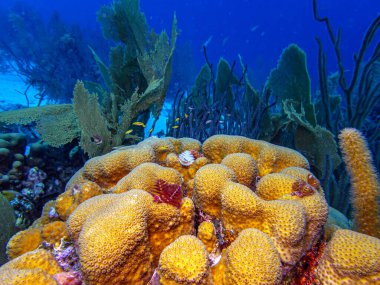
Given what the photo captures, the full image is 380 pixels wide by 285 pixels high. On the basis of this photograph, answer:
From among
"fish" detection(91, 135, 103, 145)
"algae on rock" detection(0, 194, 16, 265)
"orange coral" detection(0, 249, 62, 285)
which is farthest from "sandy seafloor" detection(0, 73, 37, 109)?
"orange coral" detection(0, 249, 62, 285)

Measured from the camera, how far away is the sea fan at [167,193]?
5.96 ft

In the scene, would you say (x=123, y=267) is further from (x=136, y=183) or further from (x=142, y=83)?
(x=142, y=83)

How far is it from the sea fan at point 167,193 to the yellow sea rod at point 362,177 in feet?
4.69

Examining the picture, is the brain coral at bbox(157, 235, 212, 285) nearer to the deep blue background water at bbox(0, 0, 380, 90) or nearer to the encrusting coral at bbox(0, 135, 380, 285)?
the encrusting coral at bbox(0, 135, 380, 285)

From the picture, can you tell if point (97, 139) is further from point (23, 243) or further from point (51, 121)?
point (23, 243)

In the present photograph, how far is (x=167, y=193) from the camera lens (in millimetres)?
1890

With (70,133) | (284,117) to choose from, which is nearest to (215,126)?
(284,117)

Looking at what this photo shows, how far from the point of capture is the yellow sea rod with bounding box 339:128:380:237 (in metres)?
2.03

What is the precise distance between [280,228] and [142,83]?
4.26 meters

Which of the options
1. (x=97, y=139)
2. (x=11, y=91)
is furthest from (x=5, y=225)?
(x=11, y=91)

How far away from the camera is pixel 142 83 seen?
515 centimetres

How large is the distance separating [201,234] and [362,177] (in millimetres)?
1444

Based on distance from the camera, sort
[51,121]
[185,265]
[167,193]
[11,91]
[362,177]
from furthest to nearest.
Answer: [11,91] → [51,121] → [362,177] → [167,193] → [185,265]

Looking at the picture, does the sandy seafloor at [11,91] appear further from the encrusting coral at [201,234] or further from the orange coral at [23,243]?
the encrusting coral at [201,234]
